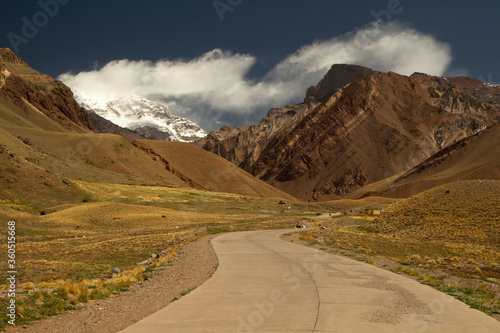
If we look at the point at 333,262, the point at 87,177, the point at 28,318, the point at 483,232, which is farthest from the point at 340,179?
the point at 28,318

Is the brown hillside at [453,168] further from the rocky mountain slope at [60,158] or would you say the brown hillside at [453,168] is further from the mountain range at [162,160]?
the rocky mountain slope at [60,158]

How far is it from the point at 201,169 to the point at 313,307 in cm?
15927

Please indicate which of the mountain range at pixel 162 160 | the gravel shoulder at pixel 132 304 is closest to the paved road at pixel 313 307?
the gravel shoulder at pixel 132 304

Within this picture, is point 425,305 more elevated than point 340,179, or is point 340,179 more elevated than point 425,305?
point 340,179

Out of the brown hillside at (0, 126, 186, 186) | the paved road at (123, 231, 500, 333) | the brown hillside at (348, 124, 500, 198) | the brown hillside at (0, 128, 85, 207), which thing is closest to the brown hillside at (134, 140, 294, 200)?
the brown hillside at (0, 126, 186, 186)

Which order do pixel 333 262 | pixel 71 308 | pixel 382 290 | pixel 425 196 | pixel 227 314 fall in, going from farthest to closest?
pixel 425 196 < pixel 333 262 < pixel 382 290 < pixel 71 308 < pixel 227 314

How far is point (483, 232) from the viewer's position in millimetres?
39844

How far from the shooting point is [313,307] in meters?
9.59

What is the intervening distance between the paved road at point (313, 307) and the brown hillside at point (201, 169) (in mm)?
139447

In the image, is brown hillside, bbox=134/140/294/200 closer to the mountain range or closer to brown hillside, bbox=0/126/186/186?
the mountain range

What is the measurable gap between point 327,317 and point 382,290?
4448mm

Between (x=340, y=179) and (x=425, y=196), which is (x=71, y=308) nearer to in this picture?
(x=425, y=196)

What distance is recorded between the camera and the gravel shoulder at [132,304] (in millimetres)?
9336

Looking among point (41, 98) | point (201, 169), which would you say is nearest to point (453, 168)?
point (201, 169)
